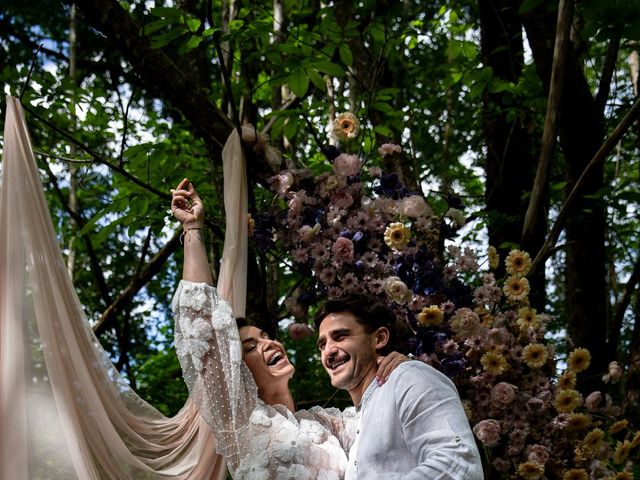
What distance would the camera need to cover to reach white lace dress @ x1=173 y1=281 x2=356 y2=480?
242 centimetres

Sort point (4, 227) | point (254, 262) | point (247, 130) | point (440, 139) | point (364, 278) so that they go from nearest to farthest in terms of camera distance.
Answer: point (4, 227) → point (364, 278) → point (247, 130) → point (254, 262) → point (440, 139)

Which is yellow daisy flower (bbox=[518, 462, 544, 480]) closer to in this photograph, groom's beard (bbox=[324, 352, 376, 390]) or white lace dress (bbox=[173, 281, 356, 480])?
white lace dress (bbox=[173, 281, 356, 480])

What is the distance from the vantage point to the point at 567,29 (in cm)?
309

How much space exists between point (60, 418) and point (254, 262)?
4.42 feet

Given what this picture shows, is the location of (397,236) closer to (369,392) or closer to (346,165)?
(346,165)

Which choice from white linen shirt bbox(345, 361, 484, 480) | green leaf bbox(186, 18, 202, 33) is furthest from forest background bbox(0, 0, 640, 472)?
white linen shirt bbox(345, 361, 484, 480)

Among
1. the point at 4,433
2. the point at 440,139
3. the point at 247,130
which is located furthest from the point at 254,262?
the point at 440,139

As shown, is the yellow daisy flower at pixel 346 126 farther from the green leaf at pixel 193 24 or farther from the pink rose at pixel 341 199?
the green leaf at pixel 193 24

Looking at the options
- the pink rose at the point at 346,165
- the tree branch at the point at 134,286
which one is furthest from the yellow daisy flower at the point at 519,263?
the tree branch at the point at 134,286

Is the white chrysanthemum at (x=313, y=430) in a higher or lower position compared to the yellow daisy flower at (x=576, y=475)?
higher

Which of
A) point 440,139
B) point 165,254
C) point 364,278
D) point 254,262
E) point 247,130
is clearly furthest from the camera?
point 440,139

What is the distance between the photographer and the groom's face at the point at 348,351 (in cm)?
225

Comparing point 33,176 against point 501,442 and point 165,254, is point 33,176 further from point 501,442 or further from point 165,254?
point 165,254

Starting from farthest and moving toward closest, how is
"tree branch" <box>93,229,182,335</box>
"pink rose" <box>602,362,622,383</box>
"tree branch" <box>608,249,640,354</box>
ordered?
"tree branch" <box>93,229,182,335</box>
"tree branch" <box>608,249,640,354</box>
"pink rose" <box>602,362,622,383</box>
